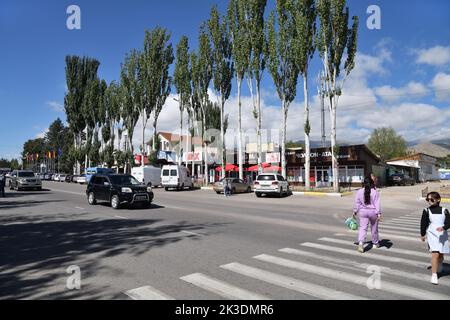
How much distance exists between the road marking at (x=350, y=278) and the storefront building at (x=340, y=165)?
32517mm

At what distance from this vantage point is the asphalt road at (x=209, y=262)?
192 inches

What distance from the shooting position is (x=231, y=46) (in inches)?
1503

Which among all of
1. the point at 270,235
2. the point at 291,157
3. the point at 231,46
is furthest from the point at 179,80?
the point at 270,235

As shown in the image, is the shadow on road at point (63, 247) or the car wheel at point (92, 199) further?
the car wheel at point (92, 199)

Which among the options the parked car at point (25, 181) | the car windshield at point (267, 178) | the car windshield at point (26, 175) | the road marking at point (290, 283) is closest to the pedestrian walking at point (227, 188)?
the car windshield at point (267, 178)

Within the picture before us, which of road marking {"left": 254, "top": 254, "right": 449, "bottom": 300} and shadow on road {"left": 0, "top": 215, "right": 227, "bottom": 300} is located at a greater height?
shadow on road {"left": 0, "top": 215, "right": 227, "bottom": 300}

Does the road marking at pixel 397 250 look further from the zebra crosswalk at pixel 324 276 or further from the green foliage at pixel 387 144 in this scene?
the green foliage at pixel 387 144

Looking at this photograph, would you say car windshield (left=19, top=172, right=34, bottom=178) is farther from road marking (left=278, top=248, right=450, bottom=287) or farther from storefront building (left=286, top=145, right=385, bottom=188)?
road marking (left=278, top=248, right=450, bottom=287)

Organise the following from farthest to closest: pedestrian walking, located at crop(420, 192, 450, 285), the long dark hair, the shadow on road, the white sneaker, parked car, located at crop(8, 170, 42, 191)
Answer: parked car, located at crop(8, 170, 42, 191) → the long dark hair → pedestrian walking, located at crop(420, 192, 450, 285) → the white sneaker → the shadow on road

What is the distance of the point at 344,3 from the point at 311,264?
27320 mm

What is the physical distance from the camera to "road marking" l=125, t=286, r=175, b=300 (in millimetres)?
4586

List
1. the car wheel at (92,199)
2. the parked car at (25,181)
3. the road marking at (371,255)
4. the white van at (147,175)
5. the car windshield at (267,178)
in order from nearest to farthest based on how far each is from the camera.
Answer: the road marking at (371,255)
the car wheel at (92,199)
the car windshield at (267,178)
the parked car at (25,181)
the white van at (147,175)

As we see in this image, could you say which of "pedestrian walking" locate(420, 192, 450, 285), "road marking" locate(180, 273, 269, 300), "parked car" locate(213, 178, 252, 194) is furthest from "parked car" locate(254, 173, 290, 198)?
"road marking" locate(180, 273, 269, 300)

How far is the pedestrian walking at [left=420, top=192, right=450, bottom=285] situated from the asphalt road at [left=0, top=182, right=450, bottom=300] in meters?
0.32
